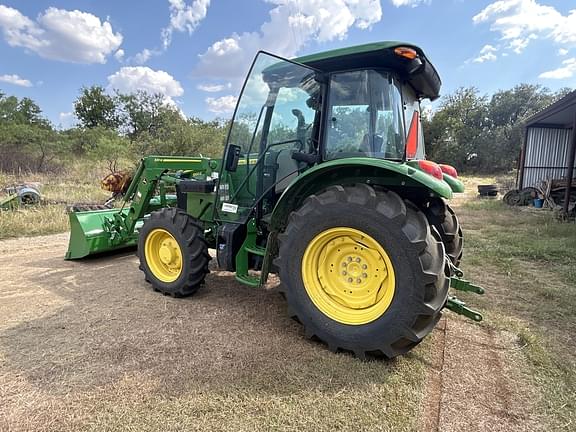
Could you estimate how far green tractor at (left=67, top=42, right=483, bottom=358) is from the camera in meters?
2.29

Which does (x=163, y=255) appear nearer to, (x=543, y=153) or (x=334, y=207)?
(x=334, y=207)

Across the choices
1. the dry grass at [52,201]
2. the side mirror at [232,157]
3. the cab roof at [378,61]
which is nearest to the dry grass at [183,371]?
the side mirror at [232,157]

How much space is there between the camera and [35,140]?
55.4 feet

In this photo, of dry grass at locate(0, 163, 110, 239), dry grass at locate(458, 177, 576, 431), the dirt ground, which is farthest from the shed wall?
dry grass at locate(0, 163, 110, 239)

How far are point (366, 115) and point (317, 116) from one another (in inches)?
17.3

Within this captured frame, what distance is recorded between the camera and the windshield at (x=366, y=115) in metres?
2.71

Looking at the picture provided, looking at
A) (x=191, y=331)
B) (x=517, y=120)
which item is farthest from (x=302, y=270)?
(x=517, y=120)

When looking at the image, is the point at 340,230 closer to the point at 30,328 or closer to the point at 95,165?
the point at 30,328

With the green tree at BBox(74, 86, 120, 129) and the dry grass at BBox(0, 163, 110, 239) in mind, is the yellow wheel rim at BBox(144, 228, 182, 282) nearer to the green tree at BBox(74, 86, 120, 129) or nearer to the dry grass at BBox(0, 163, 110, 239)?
the dry grass at BBox(0, 163, 110, 239)

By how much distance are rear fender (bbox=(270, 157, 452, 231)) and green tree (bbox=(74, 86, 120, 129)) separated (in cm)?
3368

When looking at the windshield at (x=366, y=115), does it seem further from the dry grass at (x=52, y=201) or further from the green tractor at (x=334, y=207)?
the dry grass at (x=52, y=201)

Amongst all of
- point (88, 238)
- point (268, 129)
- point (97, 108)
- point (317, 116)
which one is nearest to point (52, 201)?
point (88, 238)

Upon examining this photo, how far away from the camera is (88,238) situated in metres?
4.67

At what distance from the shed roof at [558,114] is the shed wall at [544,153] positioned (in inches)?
14.1
